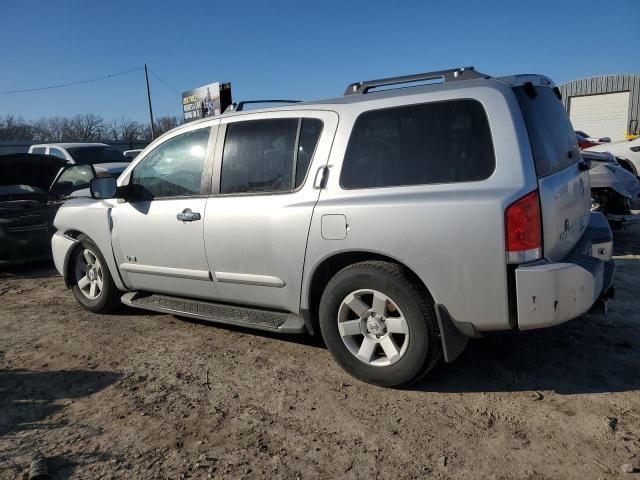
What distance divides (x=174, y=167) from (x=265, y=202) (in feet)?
3.83

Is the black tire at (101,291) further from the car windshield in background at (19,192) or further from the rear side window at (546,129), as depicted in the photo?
the rear side window at (546,129)

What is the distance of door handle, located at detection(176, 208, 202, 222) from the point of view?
4.02 meters

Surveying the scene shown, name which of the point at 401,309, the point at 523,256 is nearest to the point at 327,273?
the point at 401,309

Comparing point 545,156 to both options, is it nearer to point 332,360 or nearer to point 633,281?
point 332,360

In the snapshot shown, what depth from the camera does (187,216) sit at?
13.4 feet

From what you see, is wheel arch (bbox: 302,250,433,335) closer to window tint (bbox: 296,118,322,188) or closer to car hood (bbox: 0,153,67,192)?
window tint (bbox: 296,118,322,188)

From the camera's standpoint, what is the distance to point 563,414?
2.89m

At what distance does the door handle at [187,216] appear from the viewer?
4.02m

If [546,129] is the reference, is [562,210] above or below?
below

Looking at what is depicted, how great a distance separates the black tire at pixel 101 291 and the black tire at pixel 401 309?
8.47 feet

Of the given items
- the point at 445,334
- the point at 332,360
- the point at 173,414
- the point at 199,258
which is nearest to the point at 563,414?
the point at 445,334

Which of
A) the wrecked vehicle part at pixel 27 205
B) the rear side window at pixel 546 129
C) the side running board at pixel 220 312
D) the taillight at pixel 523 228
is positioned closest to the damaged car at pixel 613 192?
the rear side window at pixel 546 129

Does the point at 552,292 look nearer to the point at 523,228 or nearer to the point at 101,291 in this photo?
the point at 523,228

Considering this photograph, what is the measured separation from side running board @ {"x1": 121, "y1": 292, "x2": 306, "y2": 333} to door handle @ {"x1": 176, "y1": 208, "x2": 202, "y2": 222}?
0.73 m
